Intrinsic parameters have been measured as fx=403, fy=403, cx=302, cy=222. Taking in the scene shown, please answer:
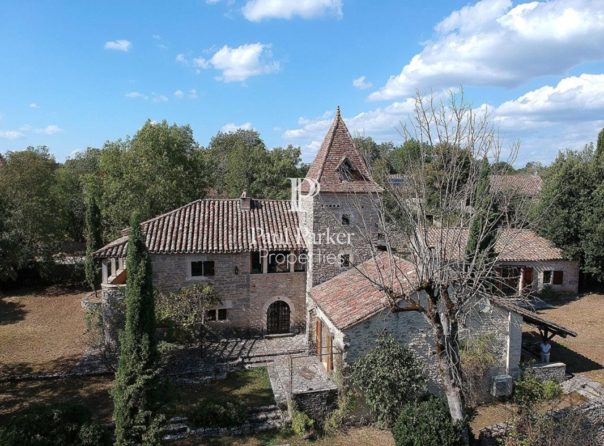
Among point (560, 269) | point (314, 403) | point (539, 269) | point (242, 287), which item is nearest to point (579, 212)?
point (560, 269)

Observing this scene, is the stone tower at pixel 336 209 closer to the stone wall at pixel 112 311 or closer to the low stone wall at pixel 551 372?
the low stone wall at pixel 551 372

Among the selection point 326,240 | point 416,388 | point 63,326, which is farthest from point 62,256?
point 416,388

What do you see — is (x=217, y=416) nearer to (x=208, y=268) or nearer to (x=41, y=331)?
(x=208, y=268)

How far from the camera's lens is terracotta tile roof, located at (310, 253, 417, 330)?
15.5 meters

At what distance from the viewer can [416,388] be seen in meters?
15.3

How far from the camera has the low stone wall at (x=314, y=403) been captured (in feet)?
50.0

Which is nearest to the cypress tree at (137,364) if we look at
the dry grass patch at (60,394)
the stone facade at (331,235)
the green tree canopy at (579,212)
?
the dry grass patch at (60,394)

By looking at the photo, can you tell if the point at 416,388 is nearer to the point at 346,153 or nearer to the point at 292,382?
the point at 292,382

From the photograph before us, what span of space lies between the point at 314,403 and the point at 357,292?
495 cm

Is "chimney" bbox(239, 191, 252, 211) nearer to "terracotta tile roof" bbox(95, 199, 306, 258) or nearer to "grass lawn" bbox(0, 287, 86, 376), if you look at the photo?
"terracotta tile roof" bbox(95, 199, 306, 258)

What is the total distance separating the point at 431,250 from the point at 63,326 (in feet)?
79.8

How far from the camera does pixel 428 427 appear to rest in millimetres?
12055

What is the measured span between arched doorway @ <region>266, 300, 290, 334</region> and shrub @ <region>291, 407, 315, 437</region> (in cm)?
809

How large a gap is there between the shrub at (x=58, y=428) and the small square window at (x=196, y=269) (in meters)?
9.39
